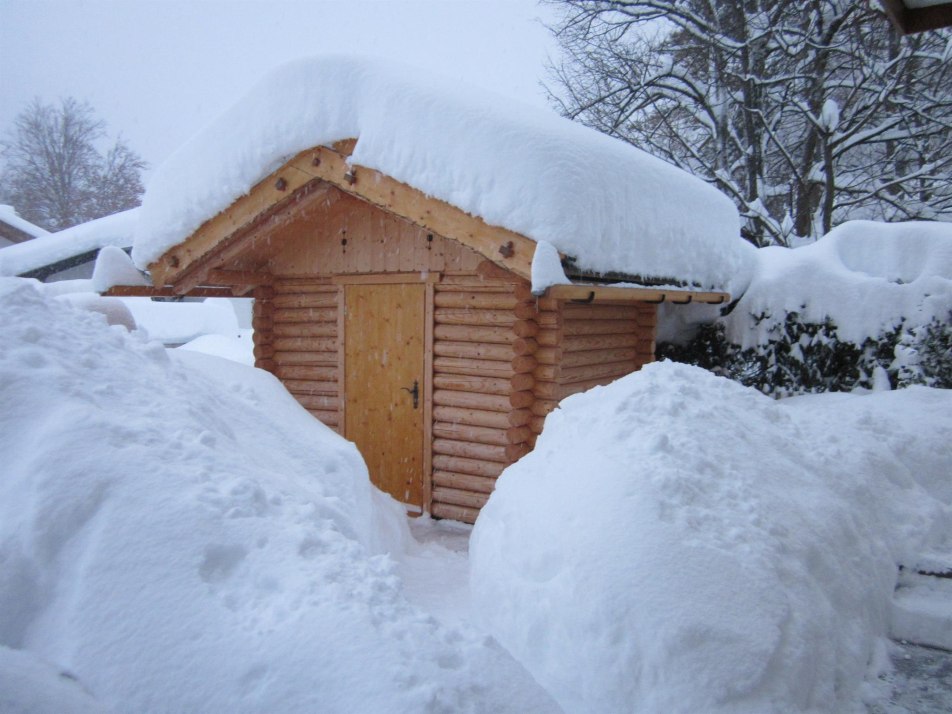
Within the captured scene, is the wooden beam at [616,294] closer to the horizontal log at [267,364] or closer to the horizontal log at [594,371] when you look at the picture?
the horizontal log at [594,371]

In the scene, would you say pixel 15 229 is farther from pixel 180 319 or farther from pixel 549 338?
pixel 549 338

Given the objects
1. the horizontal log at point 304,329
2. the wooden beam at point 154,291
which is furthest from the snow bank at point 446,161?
the horizontal log at point 304,329

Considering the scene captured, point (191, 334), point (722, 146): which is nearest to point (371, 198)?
point (722, 146)

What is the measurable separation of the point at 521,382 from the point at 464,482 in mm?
1559

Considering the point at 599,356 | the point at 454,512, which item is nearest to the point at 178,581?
the point at 454,512

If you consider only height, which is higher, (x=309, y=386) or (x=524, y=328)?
(x=524, y=328)

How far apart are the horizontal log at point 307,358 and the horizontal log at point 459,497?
2.28 metres

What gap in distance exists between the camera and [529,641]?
3303mm

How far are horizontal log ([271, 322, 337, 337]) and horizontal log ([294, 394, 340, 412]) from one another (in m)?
0.83

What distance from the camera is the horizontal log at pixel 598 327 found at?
6.91 meters

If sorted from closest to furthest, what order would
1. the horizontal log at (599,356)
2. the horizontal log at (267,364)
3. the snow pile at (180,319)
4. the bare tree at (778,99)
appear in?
the horizontal log at (599,356), the horizontal log at (267,364), the bare tree at (778,99), the snow pile at (180,319)

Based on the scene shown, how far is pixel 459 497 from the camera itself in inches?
284

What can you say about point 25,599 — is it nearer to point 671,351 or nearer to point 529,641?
point 529,641

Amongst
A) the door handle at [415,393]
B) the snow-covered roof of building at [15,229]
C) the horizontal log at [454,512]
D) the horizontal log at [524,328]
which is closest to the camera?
the horizontal log at [524,328]
